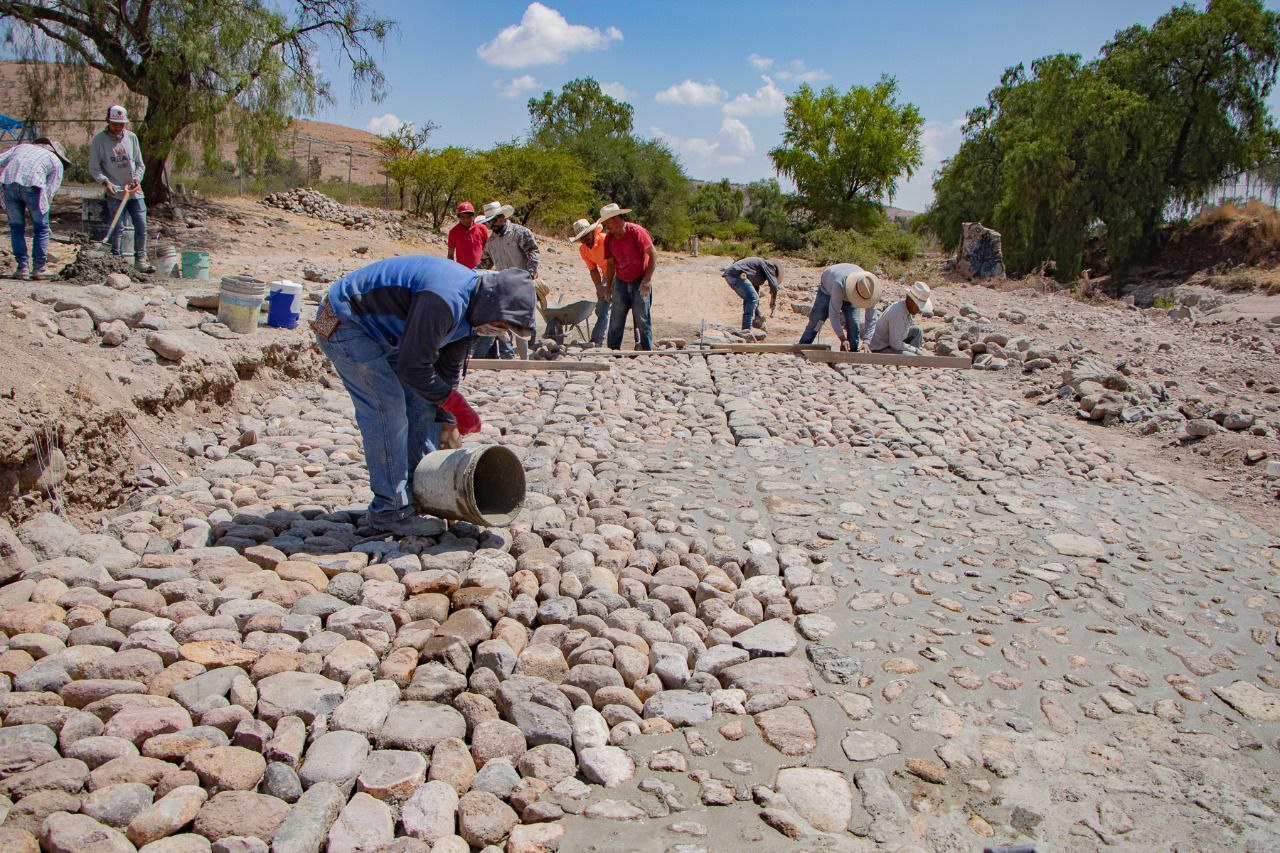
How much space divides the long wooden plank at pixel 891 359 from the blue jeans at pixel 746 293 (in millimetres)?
2521

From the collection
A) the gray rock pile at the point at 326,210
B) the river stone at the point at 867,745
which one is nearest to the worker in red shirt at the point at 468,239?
the river stone at the point at 867,745

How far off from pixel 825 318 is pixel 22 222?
27.4ft

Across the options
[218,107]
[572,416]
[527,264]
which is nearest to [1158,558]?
[572,416]

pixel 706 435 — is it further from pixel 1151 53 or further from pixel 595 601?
pixel 1151 53

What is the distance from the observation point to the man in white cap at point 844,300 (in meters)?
9.89

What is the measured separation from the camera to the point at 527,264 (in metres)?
9.09

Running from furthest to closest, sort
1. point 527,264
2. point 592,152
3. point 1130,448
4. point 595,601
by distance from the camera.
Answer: point 592,152, point 527,264, point 1130,448, point 595,601

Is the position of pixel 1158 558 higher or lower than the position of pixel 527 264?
lower

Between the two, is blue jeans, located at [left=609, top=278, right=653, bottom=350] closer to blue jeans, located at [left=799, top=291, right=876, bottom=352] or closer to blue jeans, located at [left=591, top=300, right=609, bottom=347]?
blue jeans, located at [left=591, top=300, right=609, bottom=347]

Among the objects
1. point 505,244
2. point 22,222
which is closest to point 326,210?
point 22,222

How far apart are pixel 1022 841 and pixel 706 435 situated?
4398mm

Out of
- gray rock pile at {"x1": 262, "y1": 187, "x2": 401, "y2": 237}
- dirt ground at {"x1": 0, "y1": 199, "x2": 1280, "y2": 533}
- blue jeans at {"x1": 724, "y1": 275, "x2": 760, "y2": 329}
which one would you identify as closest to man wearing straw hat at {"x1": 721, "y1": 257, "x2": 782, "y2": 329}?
blue jeans at {"x1": 724, "y1": 275, "x2": 760, "y2": 329}

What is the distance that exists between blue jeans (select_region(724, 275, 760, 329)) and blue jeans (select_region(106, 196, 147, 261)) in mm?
7031

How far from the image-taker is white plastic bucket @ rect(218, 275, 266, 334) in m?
7.60
